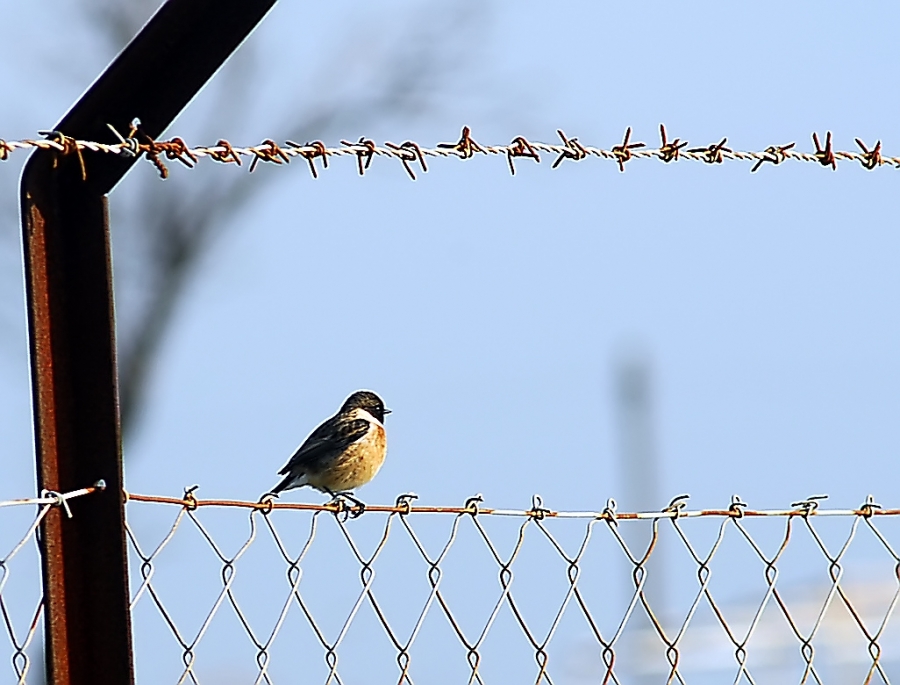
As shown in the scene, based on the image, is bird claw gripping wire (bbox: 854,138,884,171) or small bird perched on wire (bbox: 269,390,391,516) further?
small bird perched on wire (bbox: 269,390,391,516)

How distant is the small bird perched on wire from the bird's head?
0.25 feet

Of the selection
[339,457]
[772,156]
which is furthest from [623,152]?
[339,457]

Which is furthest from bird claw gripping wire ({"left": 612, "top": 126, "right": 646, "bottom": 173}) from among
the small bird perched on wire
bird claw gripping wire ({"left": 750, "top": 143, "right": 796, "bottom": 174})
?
the small bird perched on wire

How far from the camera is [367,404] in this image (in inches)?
322

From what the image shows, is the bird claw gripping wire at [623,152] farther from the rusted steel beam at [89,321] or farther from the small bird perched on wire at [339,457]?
the small bird perched on wire at [339,457]

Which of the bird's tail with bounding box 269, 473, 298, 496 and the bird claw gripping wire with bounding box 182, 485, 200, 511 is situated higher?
the bird's tail with bounding box 269, 473, 298, 496

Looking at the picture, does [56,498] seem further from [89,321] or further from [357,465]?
[357,465]

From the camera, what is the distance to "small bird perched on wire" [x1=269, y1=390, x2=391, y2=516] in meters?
7.70

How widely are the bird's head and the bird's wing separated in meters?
0.14

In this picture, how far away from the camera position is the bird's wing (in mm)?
7695

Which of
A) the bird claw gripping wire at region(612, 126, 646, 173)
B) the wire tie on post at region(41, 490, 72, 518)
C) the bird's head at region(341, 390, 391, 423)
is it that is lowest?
the wire tie on post at region(41, 490, 72, 518)

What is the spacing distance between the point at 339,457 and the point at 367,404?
0.51 meters

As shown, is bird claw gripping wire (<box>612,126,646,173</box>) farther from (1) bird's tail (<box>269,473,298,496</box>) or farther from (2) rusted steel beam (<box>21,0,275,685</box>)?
(1) bird's tail (<box>269,473,298,496</box>)

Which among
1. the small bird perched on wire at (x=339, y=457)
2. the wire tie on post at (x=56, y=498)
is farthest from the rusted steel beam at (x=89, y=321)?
the small bird perched on wire at (x=339, y=457)
